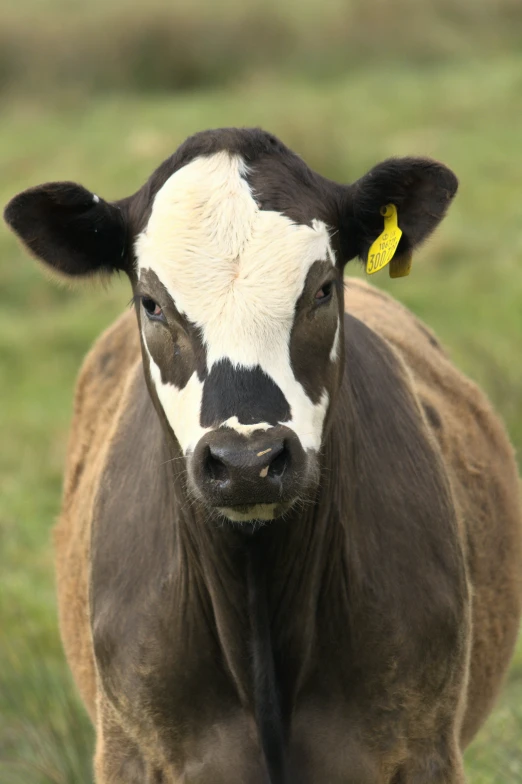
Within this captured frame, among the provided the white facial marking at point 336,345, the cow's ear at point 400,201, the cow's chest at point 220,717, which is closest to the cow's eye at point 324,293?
the white facial marking at point 336,345

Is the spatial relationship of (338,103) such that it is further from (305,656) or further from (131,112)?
(305,656)

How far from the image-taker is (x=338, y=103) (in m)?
21.4

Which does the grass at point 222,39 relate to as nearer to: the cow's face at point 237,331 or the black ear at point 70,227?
the black ear at point 70,227

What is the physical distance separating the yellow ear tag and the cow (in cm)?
5

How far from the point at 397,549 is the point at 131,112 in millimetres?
17956

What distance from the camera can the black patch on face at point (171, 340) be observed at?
3971 mm

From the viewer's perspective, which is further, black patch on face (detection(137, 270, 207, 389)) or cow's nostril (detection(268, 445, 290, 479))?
black patch on face (detection(137, 270, 207, 389))

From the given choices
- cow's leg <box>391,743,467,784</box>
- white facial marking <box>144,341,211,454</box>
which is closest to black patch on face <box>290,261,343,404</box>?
white facial marking <box>144,341,211,454</box>

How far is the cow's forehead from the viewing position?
12.8 ft

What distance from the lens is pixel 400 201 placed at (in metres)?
4.44

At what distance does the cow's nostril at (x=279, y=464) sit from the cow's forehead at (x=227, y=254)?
0.94ft

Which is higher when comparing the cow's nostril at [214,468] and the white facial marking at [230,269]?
the white facial marking at [230,269]

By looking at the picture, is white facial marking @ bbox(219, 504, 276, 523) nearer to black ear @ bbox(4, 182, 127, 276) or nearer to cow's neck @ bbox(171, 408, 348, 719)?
cow's neck @ bbox(171, 408, 348, 719)

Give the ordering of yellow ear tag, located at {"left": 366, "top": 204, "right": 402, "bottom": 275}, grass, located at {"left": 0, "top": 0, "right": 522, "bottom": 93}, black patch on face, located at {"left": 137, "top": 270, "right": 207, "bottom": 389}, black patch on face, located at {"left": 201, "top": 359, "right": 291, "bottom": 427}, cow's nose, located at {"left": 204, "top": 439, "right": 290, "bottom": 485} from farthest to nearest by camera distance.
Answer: grass, located at {"left": 0, "top": 0, "right": 522, "bottom": 93} → yellow ear tag, located at {"left": 366, "top": 204, "right": 402, "bottom": 275} → black patch on face, located at {"left": 137, "top": 270, "right": 207, "bottom": 389} → black patch on face, located at {"left": 201, "top": 359, "right": 291, "bottom": 427} → cow's nose, located at {"left": 204, "top": 439, "right": 290, "bottom": 485}
